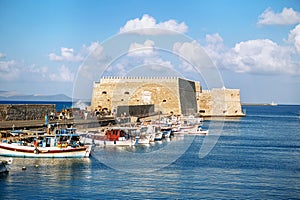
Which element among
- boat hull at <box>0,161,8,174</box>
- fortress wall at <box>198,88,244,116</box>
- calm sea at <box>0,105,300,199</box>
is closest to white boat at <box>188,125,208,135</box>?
calm sea at <box>0,105,300,199</box>

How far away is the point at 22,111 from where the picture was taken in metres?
26.0

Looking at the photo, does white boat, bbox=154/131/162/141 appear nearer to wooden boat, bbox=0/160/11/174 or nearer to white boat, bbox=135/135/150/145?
white boat, bbox=135/135/150/145

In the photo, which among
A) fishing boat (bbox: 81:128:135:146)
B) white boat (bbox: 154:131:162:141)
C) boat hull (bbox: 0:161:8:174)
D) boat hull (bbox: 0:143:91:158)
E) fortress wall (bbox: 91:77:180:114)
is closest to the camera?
boat hull (bbox: 0:161:8:174)

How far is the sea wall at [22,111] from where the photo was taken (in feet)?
80.4

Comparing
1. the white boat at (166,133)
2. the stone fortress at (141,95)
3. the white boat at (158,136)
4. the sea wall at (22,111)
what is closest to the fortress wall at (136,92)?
the stone fortress at (141,95)

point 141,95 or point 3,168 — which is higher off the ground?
point 141,95

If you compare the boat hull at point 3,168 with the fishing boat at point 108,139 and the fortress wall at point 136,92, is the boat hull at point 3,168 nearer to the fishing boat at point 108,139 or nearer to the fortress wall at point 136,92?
the fishing boat at point 108,139

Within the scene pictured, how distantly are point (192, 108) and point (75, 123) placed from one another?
77.3 ft

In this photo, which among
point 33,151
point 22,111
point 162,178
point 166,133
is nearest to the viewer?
point 162,178

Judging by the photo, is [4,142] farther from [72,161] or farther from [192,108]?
[192,108]

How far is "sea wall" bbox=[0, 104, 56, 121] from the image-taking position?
24500 millimetres

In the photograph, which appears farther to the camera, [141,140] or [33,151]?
[141,140]

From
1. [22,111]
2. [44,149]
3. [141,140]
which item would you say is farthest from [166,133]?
[44,149]

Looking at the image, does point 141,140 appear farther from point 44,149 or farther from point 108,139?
point 44,149
